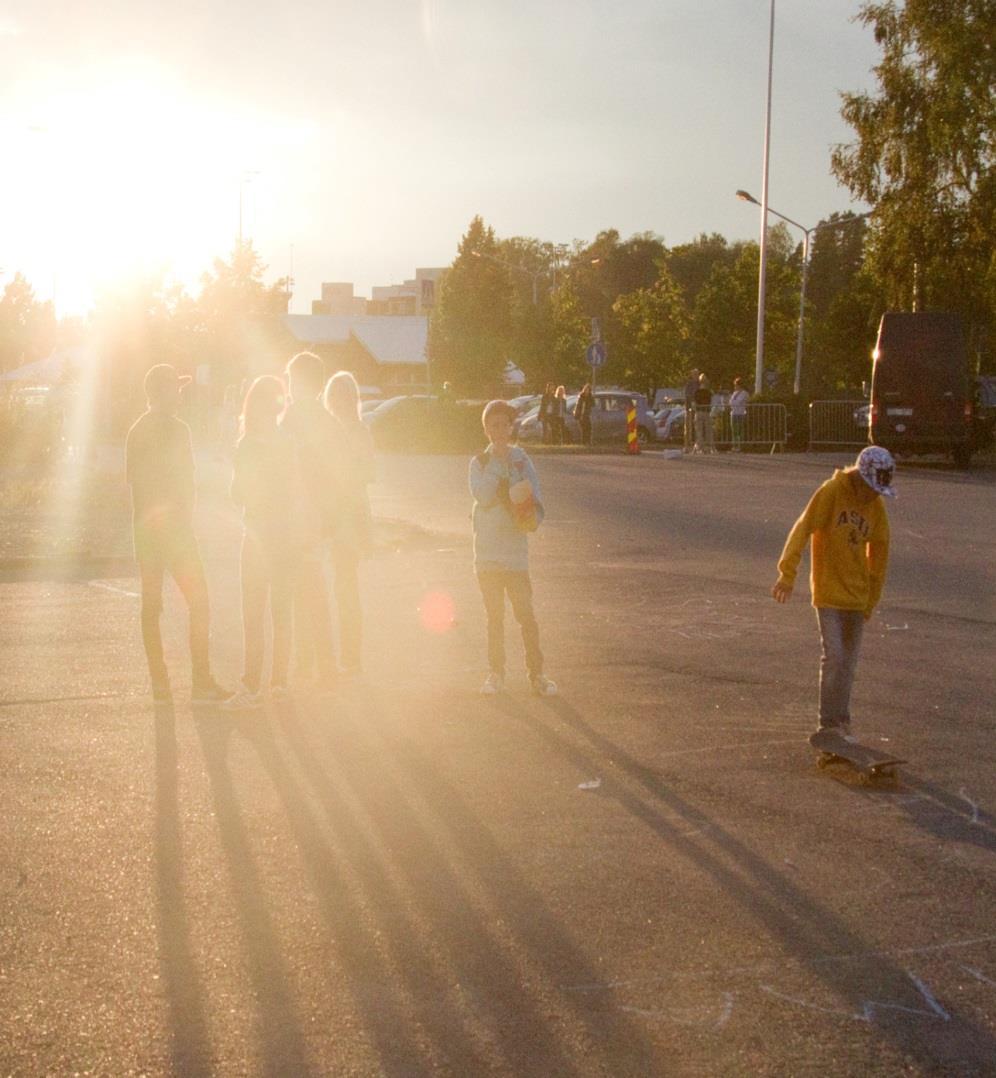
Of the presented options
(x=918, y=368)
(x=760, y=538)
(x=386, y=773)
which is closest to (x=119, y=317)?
(x=918, y=368)

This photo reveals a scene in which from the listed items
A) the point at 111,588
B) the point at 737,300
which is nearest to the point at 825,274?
the point at 737,300

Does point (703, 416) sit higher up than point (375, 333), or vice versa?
point (375, 333)

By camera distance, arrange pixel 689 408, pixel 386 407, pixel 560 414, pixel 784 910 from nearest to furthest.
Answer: pixel 784 910
pixel 689 408
pixel 560 414
pixel 386 407

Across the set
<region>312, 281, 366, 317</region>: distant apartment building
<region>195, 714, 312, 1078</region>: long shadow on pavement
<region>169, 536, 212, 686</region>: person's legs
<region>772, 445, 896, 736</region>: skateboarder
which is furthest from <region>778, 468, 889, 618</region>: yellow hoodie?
<region>312, 281, 366, 317</region>: distant apartment building

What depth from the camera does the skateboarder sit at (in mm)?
7473

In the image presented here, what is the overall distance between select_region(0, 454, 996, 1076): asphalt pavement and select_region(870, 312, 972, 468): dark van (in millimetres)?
21616

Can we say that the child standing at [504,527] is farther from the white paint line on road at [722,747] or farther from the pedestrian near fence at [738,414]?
the pedestrian near fence at [738,414]

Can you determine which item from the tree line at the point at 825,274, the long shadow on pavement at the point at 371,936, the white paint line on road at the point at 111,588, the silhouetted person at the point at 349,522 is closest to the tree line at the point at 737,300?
the tree line at the point at 825,274

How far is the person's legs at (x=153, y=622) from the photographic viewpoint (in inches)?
353

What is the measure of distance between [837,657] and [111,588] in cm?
855

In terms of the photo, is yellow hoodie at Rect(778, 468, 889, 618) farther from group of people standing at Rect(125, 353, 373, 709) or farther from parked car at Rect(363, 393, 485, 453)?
parked car at Rect(363, 393, 485, 453)

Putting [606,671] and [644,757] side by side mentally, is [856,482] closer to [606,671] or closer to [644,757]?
[644,757]

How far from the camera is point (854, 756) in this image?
283 inches

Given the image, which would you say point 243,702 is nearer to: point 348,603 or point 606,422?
point 348,603
